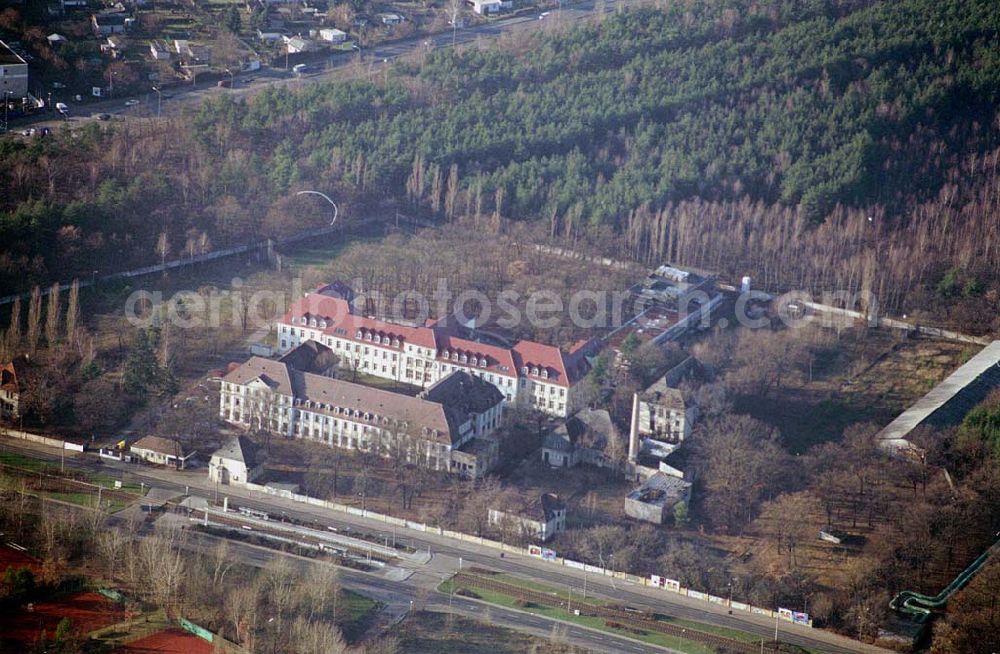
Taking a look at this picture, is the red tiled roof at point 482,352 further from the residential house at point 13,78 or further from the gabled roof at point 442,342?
the residential house at point 13,78

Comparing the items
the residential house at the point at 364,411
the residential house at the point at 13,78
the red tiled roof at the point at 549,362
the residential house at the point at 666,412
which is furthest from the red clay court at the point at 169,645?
the residential house at the point at 13,78

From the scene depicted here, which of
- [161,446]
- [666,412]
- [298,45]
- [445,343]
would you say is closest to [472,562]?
[666,412]

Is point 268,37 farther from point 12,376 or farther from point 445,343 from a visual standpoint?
point 12,376

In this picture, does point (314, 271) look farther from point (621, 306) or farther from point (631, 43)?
point (631, 43)

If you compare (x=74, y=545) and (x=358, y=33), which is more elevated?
(x=358, y=33)

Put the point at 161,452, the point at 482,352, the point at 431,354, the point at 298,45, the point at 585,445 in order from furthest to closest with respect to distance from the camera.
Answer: the point at 298,45
the point at 431,354
the point at 482,352
the point at 585,445
the point at 161,452

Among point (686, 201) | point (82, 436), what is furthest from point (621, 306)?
point (82, 436)

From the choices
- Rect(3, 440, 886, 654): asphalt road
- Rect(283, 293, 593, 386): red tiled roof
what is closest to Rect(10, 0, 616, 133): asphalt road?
Rect(283, 293, 593, 386): red tiled roof
